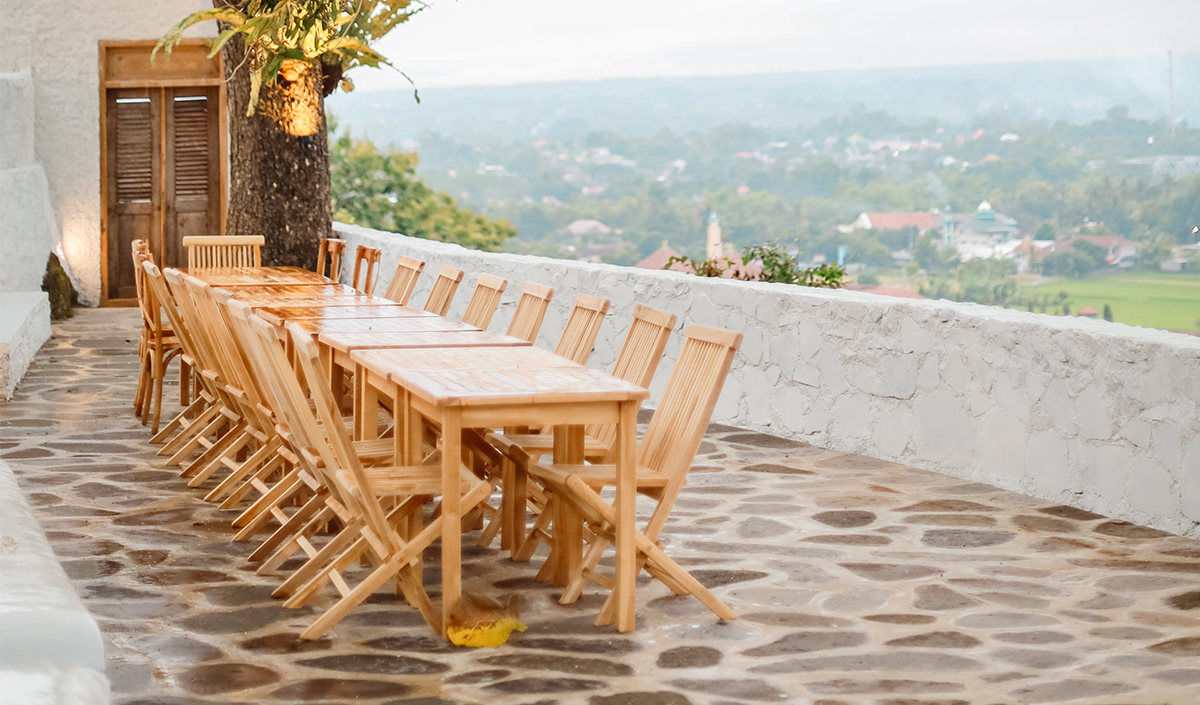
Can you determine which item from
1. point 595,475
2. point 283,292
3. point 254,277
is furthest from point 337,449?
point 254,277

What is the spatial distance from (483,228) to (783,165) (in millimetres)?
7941

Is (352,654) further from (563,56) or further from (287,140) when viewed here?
(563,56)

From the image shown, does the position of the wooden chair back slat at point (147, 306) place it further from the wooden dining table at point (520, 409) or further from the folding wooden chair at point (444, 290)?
the wooden dining table at point (520, 409)

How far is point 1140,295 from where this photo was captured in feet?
50.3

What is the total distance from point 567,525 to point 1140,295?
1349cm

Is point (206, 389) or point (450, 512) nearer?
point (450, 512)

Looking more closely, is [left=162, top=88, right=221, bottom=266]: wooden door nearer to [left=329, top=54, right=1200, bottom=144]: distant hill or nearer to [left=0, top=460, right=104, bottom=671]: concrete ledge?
[left=0, top=460, right=104, bottom=671]: concrete ledge

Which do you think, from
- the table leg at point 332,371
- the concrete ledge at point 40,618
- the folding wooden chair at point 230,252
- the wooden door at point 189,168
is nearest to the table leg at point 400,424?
the table leg at point 332,371

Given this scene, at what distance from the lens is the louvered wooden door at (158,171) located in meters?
11.5

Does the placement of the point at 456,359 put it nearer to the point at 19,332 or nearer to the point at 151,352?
the point at 151,352

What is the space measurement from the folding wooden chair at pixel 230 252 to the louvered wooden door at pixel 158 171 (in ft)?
10.7

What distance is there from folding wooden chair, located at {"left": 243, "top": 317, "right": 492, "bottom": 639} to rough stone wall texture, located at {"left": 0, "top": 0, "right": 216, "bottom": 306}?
28.9 ft

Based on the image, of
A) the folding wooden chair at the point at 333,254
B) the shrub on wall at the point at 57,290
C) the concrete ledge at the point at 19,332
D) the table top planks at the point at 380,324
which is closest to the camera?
the table top planks at the point at 380,324

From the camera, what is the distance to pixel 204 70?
11555mm
